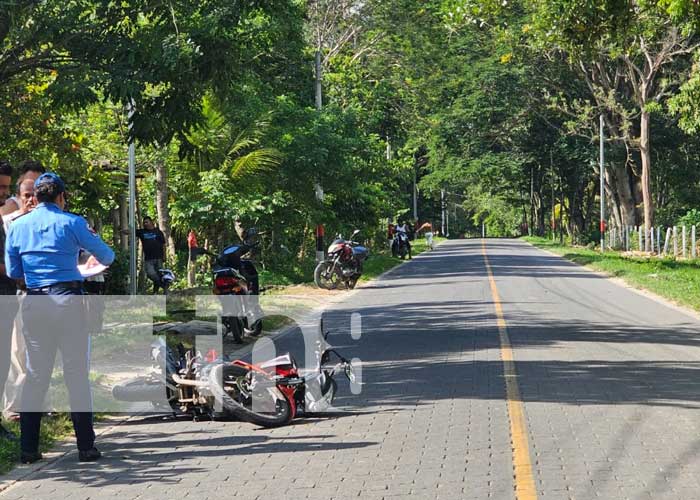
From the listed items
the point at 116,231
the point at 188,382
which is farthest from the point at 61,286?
the point at 116,231

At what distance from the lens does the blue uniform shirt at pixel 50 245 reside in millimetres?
8031

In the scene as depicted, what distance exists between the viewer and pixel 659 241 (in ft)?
155

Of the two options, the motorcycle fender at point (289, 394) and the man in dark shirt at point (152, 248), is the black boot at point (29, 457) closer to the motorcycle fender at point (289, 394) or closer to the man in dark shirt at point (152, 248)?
the motorcycle fender at point (289, 394)

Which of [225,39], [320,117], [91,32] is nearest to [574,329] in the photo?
[225,39]

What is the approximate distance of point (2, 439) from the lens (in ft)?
28.1

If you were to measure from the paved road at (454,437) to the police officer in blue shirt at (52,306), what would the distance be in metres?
0.35

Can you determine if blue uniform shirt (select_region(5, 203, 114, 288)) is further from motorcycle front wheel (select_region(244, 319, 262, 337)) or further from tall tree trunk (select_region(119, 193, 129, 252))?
tall tree trunk (select_region(119, 193, 129, 252))

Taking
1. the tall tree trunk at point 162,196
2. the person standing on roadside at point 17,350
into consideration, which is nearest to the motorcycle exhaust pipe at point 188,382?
the person standing on roadside at point 17,350

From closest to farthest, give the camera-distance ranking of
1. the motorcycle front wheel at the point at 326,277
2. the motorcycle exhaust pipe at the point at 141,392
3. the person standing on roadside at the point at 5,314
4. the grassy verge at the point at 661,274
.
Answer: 1. the person standing on roadside at the point at 5,314
2. the motorcycle exhaust pipe at the point at 141,392
3. the grassy verge at the point at 661,274
4. the motorcycle front wheel at the point at 326,277

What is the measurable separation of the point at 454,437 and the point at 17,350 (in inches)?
148

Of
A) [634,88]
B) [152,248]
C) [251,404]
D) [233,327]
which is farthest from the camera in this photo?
[634,88]

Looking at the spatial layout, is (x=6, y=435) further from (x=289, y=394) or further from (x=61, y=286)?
(x=289, y=394)

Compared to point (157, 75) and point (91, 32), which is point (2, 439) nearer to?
point (157, 75)

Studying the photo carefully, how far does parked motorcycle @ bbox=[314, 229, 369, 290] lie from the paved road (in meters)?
11.8
